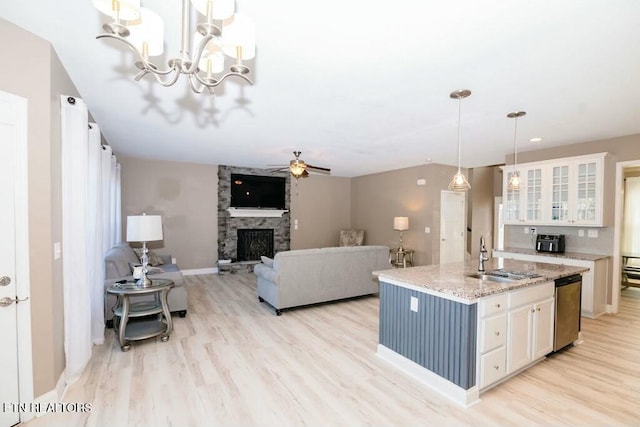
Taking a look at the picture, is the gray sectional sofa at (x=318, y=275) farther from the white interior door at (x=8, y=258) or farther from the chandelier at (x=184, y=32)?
the chandelier at (x=184, y=32)

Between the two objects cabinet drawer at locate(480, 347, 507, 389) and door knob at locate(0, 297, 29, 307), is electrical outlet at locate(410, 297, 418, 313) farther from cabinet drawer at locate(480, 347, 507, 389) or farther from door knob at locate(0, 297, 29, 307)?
door knob at locate(0, 297, 29, 307)

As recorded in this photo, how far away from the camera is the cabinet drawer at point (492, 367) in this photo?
239 centimetres

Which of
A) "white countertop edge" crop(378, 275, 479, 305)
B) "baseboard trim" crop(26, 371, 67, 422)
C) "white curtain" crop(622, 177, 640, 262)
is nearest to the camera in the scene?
"baseboard trim" crop(26, 371, 67, 422)

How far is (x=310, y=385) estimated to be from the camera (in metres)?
2.58

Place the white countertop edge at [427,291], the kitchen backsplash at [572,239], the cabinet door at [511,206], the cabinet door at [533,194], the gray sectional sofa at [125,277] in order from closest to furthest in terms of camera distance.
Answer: the white countertop edge at [427,291]
the gray sectional sofa at [125,277]
the kitchen backsplash at [572,239]
the cabinet door at [533,194]
the cabinet door at [511,206]

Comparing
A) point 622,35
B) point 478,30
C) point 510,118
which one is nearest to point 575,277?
point 510,118

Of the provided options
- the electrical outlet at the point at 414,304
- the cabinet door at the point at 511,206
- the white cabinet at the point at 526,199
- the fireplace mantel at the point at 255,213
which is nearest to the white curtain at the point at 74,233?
the electrical outlet at the point at 414,304

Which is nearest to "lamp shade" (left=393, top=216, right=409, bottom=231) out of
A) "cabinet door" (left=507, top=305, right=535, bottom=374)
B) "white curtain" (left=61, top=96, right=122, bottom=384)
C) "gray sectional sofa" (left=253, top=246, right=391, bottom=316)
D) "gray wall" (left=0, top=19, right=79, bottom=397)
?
"gray sectional sofa" (left=253, top=246, right=391, bottom=316)

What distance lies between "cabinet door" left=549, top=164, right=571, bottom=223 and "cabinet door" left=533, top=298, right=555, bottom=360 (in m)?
2.52

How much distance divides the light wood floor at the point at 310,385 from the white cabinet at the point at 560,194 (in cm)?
170

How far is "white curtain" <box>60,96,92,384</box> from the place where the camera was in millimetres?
2482

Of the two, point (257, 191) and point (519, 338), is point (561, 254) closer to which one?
point (519, 338)

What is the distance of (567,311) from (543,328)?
558 millimetres

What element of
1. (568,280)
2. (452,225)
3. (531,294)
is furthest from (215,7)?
(452,225)
